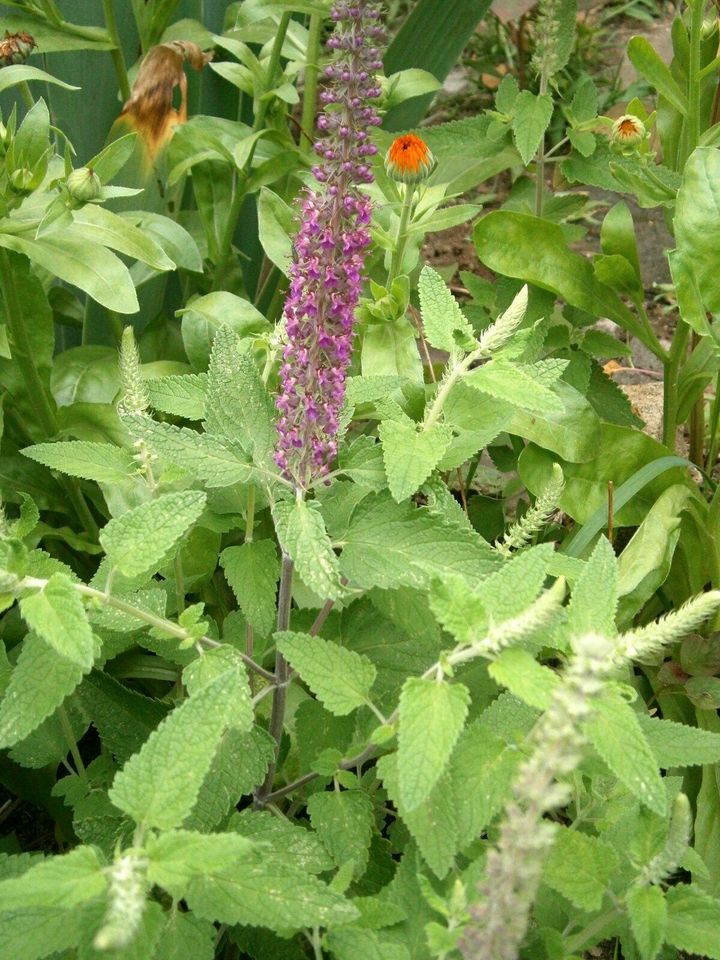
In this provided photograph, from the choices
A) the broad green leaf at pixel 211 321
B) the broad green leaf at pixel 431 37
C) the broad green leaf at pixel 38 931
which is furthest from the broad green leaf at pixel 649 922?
the broad green leaf at pixel 431 37

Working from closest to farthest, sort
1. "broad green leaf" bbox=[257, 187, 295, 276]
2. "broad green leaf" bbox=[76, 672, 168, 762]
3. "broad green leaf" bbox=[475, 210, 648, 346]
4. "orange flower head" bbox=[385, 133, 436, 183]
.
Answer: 1. "broad green leaf" bbox=[76, 672, 168, 762]
2. "orange flower head" bbox=[385, 133, 436, 183]
3. "broad green leaf" bbox=[257, 187, 295, 276]
4. "broad green leaf" bbox=[475, 210, 648, 346]

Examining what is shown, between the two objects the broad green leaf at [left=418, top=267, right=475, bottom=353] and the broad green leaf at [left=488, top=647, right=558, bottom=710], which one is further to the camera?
the broad green leaf at [left=418, top=267, right=475, bottom=353]

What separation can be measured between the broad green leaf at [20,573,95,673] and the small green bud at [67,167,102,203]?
2.18 ft

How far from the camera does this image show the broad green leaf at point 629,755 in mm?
896

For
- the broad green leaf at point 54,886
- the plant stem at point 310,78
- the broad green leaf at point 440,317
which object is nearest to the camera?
the broad green leaf at point 54,886

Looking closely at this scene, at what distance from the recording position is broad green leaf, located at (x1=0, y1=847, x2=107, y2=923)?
799 millimetres

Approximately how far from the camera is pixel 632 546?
1.62 m

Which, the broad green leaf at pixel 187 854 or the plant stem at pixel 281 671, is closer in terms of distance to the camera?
the broad green leaf at pixel 187 854

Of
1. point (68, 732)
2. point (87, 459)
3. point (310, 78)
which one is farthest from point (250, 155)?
point (68, 732)

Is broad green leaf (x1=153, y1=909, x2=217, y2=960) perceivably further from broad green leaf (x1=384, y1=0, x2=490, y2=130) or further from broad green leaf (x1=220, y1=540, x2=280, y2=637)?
broad green leaf (x1=384, y1=0, x2=490, y2=130)

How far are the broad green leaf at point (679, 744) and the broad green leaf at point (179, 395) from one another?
61 centimetres

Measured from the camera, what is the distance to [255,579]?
1222 mm

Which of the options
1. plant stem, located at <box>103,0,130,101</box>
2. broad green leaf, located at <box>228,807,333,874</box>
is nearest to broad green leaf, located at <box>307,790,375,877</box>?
broad green leaf, located at <box>228,807,333,874</box>

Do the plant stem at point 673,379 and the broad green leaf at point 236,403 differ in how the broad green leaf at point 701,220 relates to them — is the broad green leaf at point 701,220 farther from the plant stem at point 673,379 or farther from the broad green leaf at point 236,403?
the broad green leaf at point 236,403
